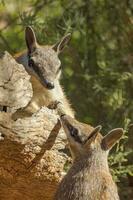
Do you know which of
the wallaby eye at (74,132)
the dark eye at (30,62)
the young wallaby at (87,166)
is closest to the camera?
the young wallaby at (87,166)

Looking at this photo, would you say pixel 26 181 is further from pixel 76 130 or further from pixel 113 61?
pixel 113 61

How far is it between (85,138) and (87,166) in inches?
8.6

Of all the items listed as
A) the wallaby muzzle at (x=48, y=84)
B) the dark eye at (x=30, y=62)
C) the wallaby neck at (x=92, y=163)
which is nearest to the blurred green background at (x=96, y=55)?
the dark eye at (x=30, y=62)

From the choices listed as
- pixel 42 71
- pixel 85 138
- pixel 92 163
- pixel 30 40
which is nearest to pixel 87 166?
pixel 92 163

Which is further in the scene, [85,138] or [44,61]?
[44,61]

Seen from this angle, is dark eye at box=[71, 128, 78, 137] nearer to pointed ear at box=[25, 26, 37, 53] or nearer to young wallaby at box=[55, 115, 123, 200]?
young wallaby at box=[55, 115, 123, 200]

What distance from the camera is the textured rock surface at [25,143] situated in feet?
19.5

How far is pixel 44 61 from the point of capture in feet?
23.6

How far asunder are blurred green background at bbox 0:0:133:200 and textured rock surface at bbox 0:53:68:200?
8.16 feet

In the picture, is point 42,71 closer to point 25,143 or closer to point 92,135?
point 92,135

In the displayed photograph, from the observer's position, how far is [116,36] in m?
9.54

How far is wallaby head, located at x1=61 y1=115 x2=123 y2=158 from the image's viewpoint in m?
6.26

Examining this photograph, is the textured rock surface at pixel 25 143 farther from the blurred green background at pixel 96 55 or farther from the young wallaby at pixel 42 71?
the blurred green background at pixel 96 55

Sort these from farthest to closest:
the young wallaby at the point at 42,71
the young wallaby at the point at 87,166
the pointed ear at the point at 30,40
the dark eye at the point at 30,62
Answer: the pointed ear at the point at 30,40 → the dark eye at the point at 30,62 → the young wallaby at the point at 42,71 → the young wallaby at the point at 87,166
